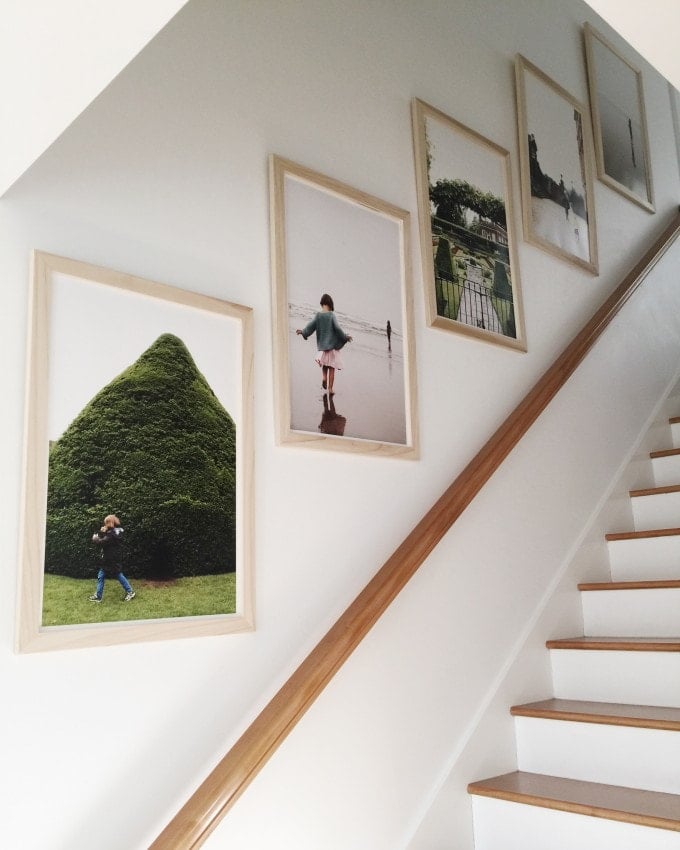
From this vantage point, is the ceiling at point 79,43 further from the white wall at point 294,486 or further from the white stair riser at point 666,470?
the white stair riser at point 666,470

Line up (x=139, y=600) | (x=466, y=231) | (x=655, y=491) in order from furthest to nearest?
1. (x=655, y=491)
2. (x=466, y=231)
3. (x=139, y=600)

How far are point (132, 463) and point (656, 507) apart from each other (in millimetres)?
2224

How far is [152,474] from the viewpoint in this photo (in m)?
1.58

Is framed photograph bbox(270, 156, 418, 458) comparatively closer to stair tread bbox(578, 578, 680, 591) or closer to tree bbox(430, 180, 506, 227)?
tree bbox(430, 180, 506, 227)

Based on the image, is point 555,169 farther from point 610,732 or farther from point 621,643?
point 610,732

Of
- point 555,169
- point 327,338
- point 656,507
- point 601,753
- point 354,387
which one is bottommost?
point 601,753

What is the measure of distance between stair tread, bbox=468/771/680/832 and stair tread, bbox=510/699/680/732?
16 centimetres

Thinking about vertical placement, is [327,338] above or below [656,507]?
above

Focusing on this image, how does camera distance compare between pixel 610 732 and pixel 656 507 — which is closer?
pixel 610 732

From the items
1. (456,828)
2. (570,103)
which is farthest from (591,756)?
(570,103)

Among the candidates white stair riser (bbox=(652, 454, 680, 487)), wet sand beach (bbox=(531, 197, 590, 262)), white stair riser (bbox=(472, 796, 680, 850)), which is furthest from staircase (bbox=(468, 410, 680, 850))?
wet sand beach (bbox=(531, 197, 590, 262))

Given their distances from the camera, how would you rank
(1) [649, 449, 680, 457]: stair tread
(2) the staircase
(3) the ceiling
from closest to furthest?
1. (3) the ceiling
2. (2) the staircase
3. (1) [649, 449, 680, 457]: stair tread

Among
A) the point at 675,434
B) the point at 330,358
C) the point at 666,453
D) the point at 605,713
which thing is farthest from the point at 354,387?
the point at 675,434

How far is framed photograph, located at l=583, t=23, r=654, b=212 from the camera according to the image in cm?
346
